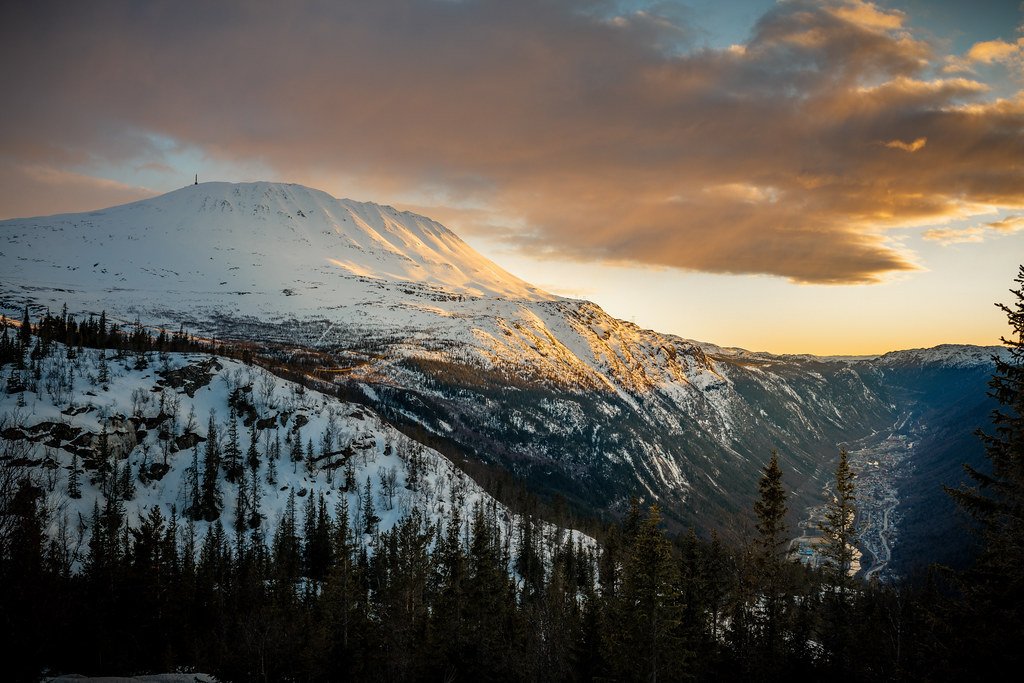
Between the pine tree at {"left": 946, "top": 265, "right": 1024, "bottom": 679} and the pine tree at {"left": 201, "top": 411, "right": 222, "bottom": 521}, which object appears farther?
the pine tree at {"left": 201, "top": 411, "right": 222, "bottom": 521}

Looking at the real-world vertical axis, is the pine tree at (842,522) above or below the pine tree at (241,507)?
above

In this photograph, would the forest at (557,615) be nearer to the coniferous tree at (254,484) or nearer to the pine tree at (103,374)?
the coniferous tree at (254,484)

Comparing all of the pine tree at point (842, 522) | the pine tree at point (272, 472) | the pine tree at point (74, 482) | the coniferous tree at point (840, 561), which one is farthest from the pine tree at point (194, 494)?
the pine tree at point (842, 522)

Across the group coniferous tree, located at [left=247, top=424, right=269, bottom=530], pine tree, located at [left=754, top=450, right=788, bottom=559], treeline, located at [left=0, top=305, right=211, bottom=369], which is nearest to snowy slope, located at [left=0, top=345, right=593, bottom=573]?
coniferous tree, located at [left=247, top=424, right=269, bottom=530]

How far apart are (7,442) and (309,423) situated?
6138 cm

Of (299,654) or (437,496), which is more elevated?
(299,654)

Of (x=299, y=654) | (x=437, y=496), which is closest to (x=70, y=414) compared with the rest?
(x=437, y=496)

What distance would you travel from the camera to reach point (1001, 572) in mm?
18594

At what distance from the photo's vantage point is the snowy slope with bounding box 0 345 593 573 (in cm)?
10862

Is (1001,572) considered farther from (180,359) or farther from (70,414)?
(180,359)

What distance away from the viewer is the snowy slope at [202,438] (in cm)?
10862

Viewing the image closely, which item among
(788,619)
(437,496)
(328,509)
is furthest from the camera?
(437,496)

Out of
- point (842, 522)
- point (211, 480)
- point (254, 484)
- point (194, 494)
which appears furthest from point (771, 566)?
point (211, 480)

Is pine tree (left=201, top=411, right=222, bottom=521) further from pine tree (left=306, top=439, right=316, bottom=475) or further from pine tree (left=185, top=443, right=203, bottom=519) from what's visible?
pine tree (left=306, top=439, right=316, bottom=475)
